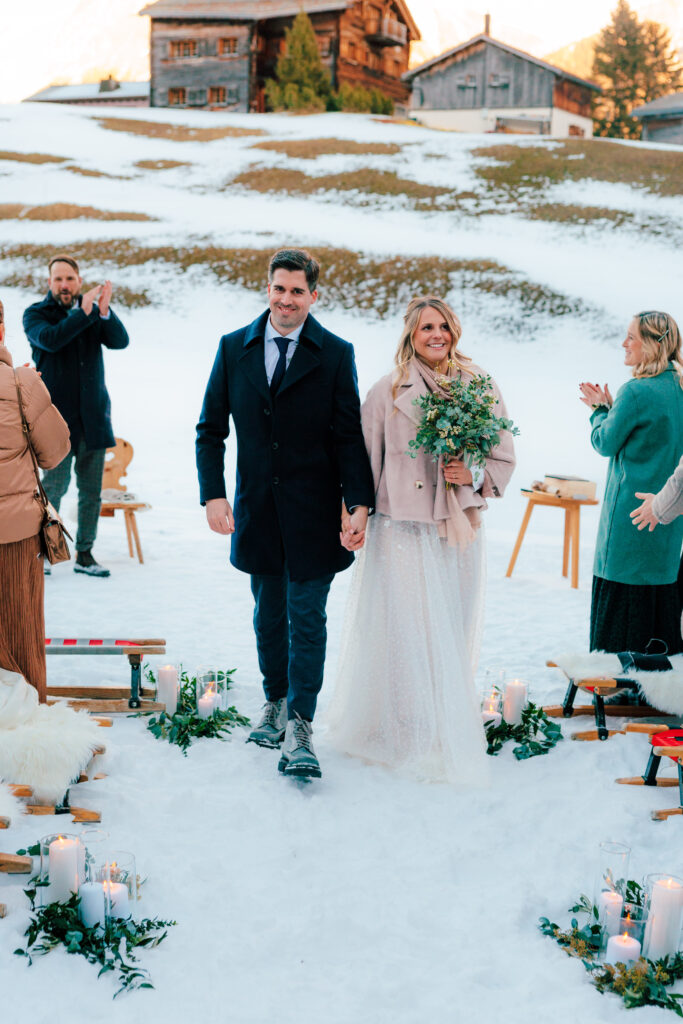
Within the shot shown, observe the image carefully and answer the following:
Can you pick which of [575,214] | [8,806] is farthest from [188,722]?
[575,214]

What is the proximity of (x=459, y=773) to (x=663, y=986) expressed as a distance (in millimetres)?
1379

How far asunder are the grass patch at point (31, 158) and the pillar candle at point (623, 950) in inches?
1086

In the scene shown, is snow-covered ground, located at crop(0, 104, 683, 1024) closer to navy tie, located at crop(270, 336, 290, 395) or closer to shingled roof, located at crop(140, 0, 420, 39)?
navy tie, located at crop(270, 336, 290, 395)

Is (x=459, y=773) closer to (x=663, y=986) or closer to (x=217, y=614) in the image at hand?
(x=663, y=986)

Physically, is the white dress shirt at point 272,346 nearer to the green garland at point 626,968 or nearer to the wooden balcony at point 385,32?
the green garland at point 626,968

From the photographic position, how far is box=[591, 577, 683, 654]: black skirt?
479 cm

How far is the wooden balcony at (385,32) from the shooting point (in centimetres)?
3444

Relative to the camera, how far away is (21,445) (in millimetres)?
3898

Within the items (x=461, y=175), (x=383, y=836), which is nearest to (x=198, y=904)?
(x=383, y=836)

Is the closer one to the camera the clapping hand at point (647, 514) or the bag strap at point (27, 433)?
the bag strap at point (27, 433)

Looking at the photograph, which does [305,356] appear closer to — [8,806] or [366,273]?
[8,806]

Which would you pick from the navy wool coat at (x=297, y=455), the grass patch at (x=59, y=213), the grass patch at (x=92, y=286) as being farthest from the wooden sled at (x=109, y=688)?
the grass patch at (x=59, y=213)

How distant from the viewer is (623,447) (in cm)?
477

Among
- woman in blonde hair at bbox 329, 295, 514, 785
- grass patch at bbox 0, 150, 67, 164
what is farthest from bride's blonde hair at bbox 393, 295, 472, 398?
grass patch at bbox 0, 150, 67, 164
